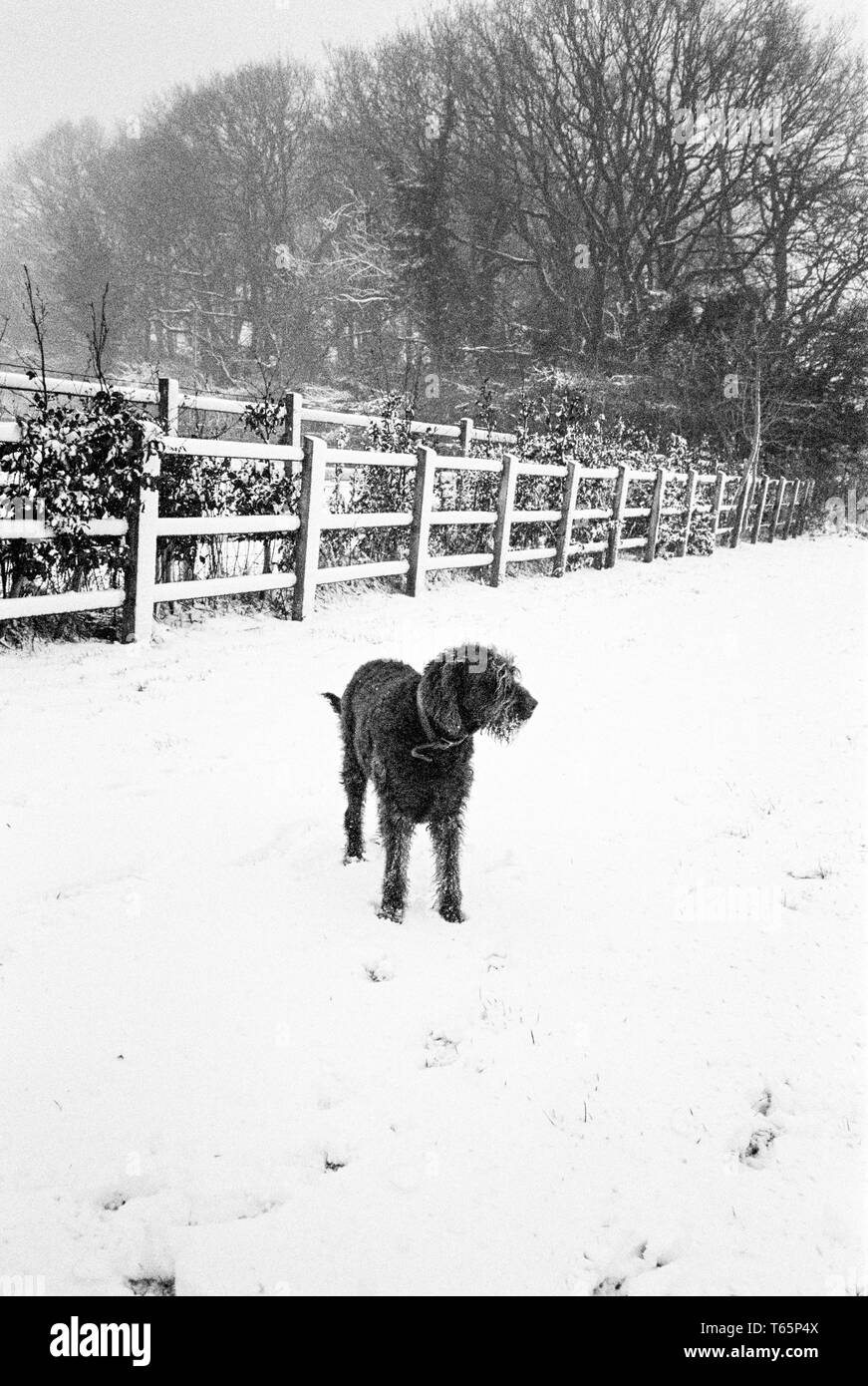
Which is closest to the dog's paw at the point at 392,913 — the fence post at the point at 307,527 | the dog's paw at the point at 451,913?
the dog's paw at the point at 451,913

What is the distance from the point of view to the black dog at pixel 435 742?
2746mm

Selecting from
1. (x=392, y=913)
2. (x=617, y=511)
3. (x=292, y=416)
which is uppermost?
(x=292, y=416)

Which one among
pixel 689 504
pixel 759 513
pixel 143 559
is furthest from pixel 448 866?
pixel 759 513

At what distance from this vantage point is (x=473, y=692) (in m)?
2.74

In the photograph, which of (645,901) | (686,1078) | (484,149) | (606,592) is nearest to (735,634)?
(606,592)

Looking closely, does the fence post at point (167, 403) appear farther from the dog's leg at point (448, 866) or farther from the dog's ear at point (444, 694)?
the dog's leg at point (448, 866)

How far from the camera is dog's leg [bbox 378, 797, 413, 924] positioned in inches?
117

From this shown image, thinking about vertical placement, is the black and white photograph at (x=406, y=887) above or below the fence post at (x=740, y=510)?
below

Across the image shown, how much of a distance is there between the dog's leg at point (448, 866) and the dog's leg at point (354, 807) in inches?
20.1

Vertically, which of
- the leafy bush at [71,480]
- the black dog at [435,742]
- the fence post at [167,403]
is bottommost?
the black dog at [435,742]

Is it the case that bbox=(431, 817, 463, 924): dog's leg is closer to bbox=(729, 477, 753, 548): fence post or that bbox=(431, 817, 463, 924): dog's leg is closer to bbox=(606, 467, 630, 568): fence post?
bbox=(606, 467, 630, 568): fence post

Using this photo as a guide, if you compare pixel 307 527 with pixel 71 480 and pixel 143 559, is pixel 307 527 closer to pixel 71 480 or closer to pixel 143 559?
pixel 143 559

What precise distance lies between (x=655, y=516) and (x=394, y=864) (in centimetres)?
1455

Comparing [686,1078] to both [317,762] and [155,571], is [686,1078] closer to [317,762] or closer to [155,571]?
[317,762]
